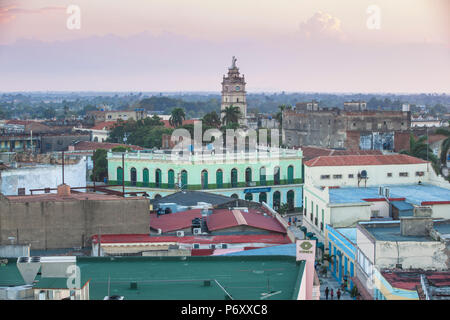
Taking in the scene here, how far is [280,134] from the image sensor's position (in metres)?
82.4

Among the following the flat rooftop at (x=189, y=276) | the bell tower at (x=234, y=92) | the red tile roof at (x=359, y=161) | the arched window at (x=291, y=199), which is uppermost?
the bell tower at (x=234, y=92)

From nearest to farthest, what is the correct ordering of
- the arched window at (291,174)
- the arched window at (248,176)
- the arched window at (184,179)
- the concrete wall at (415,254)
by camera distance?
the concrete wall at (415,254) < the arched window at (184,179) < the arched window at (248,176) < the arched window at (291,174)

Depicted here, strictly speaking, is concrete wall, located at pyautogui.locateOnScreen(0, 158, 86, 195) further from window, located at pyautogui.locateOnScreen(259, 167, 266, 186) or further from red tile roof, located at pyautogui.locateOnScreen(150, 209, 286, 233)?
window, located at pyautogui.locateOnScreen(259, 167, 266, 186)

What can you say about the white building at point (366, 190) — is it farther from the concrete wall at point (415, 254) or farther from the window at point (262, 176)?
the concrete wall at point (415, 254)

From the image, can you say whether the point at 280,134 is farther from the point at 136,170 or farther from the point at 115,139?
the point at 136,170

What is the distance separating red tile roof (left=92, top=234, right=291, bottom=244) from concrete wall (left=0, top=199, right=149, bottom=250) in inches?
15.7

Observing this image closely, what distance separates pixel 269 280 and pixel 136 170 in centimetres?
3151

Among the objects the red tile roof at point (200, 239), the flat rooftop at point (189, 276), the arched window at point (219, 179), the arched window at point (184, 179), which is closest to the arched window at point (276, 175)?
the arched window at point (219, 179)

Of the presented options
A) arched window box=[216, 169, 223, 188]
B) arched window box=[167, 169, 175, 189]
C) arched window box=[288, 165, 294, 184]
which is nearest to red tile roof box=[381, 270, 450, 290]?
arched window box=[216, 169, 223, 188]

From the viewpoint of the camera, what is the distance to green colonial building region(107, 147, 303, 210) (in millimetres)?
43719

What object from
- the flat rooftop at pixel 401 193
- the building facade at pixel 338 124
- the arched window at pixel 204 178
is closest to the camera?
the flat rooftop at pixel 401 193

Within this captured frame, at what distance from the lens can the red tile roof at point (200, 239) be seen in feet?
69.3

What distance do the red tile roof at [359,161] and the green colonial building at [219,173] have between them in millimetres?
7233
